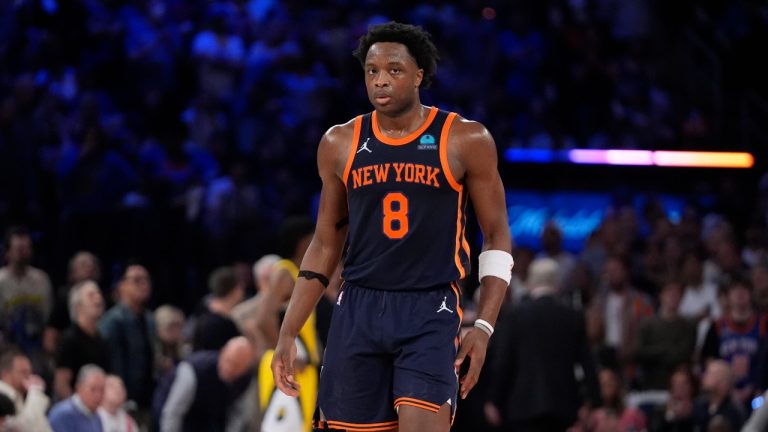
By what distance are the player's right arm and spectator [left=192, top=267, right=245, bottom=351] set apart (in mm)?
4745

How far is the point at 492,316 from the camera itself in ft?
18.4

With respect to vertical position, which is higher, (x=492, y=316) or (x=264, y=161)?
(x=264, y=161)

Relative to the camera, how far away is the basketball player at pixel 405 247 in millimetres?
5570

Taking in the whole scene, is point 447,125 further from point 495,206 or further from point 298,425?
point 298,425

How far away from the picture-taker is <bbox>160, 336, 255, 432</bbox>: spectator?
32.8 feet

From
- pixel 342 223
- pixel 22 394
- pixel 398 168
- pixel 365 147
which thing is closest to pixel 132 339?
pixel 22 394

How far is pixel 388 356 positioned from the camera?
222 inches

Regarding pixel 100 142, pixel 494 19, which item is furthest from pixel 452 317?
pixel 494 19

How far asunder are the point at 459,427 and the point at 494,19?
8823 mm

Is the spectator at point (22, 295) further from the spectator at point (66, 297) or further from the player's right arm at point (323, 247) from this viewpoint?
the player's right arm at point (323, 247)

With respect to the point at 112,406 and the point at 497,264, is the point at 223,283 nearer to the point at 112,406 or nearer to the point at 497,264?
the point at 112,406

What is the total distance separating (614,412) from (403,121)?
7.11m

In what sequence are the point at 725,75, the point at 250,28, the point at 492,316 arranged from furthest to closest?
the point at 725,75
the point at 250,28
the point at 492,316

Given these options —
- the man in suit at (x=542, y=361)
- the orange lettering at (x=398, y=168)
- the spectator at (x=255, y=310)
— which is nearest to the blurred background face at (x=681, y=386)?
the man in suit at (x=542, y=361)
